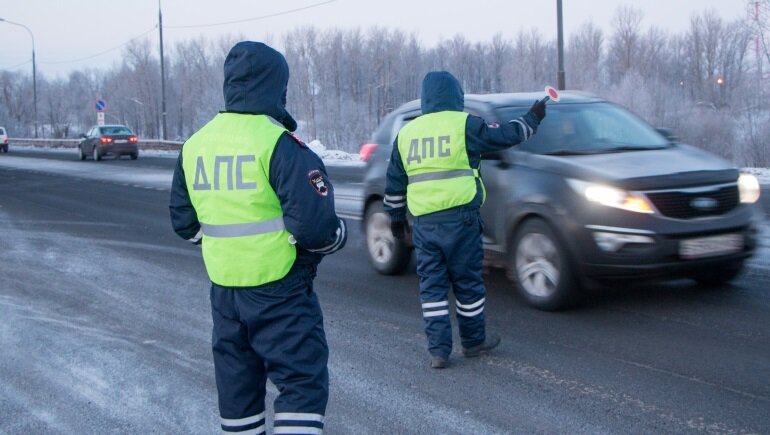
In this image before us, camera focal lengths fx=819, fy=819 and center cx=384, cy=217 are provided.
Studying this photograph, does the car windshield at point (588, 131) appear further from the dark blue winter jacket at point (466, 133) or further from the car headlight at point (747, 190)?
the dark blue winter jacket at point (466, 133)

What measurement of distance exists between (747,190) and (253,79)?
4.88m

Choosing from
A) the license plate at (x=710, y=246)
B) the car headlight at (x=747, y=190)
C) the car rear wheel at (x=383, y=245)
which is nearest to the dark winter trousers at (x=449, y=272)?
the license plate at (x=710, y=246)

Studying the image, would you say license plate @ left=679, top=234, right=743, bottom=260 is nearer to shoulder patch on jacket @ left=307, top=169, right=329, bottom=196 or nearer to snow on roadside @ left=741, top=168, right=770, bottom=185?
shoulder patch on jacket @ left=307, top=169, right=329, bottom=196

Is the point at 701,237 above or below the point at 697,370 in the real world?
above

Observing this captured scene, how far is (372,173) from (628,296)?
3019 mm

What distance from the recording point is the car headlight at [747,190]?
6547mm

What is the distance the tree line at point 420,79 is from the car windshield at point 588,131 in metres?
31.5

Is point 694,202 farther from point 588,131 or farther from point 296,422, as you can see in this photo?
point 296,422

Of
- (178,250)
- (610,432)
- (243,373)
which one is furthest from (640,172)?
(178,250)

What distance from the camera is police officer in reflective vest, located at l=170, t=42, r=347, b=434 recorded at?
10.1ft

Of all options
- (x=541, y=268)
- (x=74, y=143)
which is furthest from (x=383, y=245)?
(x=74, y=143)

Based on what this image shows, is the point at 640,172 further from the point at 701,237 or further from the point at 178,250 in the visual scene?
the point at 178,250

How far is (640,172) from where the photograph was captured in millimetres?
6273

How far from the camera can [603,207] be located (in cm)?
615
